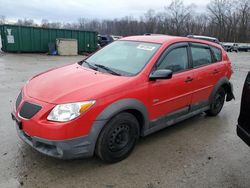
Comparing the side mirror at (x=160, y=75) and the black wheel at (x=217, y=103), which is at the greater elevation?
the side mirror at (x=160, y=75)

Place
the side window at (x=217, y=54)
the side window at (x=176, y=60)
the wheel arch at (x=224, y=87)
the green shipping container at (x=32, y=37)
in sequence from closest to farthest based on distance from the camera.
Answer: the side window at (x=176, y=60)
the wheel arch at (x=224, y=87)
the side window at (x=217, y=54)
the green shipping container at (x=32, y=37)

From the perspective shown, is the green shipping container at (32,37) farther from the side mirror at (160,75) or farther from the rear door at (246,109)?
the rear door at (246,109)

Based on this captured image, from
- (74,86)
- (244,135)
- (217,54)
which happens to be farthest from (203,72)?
(74,86)

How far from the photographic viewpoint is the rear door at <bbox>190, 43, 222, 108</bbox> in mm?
4527

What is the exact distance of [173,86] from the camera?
3953mm

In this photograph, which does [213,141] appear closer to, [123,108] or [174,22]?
[123,108]

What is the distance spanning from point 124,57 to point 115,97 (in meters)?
1.06

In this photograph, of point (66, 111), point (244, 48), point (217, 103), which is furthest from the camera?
point (244, 48)

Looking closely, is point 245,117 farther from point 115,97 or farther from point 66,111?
point 66,111

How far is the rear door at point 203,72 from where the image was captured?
14.9ft

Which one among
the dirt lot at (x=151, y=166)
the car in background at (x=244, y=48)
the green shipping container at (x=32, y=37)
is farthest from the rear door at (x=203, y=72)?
the car in background at (x=244, y=48)

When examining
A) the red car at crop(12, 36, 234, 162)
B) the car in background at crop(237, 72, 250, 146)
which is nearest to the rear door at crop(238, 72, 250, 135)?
the car in background at crop(237, 72, 250, 146)

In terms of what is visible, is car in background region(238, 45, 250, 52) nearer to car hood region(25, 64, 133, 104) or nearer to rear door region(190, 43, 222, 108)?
rear door region(190, 43, 222, 108)

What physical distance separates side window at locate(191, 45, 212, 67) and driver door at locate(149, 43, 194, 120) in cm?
24
